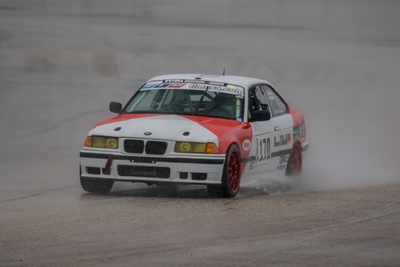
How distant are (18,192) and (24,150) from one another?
13.1 feet

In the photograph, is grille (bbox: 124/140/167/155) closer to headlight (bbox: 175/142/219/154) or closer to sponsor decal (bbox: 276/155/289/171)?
headlight (bbox: 175/142/219/154)

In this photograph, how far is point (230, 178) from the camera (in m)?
13.0

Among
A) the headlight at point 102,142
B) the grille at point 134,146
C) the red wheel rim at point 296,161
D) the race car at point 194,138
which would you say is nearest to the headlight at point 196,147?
the race car at point 194,138

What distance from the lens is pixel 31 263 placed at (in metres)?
8.85

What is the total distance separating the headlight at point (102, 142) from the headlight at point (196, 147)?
2.00 ft

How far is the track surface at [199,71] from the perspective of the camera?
9750 millimetres

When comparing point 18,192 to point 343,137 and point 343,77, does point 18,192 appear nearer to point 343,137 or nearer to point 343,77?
point 343,137

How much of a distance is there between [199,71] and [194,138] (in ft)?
42.1

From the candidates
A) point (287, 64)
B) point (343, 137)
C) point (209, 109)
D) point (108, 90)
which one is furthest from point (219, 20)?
point (209, 109)

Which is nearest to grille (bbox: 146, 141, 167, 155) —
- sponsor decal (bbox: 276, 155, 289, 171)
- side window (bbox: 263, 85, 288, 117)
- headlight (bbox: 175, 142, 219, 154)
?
headlight (bbox: 175, 142, 219, 154)

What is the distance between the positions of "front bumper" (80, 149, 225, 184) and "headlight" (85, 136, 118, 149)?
0.36 feet

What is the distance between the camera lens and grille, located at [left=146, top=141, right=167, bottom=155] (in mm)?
12852

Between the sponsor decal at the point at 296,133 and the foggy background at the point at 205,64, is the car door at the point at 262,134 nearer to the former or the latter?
the sponsor decal at the point at 296,133

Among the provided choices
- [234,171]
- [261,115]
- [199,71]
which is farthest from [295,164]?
[199,71]
